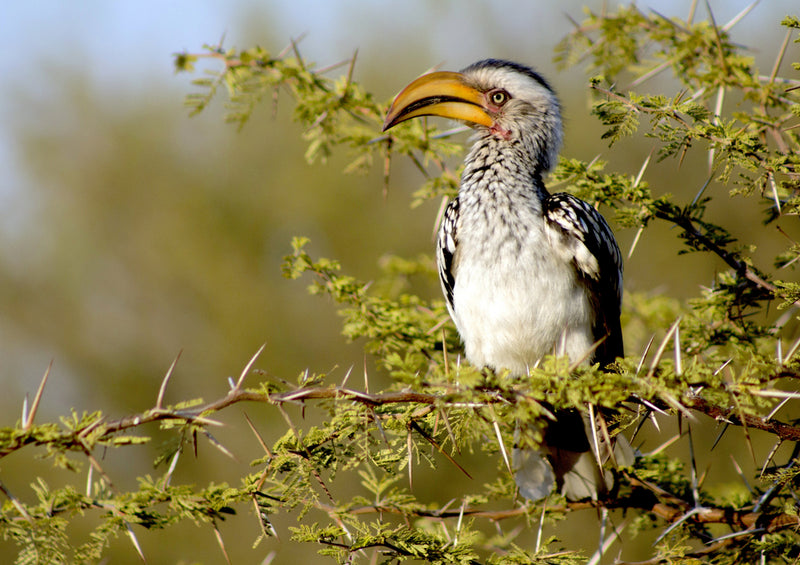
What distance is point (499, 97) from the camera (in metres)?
3.78

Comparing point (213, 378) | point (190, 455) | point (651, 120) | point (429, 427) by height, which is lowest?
point (190, 455)

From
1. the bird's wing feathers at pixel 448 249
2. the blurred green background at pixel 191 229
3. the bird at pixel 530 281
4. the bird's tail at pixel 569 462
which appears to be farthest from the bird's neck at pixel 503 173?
the blurred green background at pixel 191 229

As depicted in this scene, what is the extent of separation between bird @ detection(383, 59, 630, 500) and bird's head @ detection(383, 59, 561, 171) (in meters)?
0.08

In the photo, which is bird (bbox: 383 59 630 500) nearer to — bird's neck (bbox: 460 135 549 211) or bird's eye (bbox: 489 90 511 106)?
bird's neck (bbox: 460 135 549 211)

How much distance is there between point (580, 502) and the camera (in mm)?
2902

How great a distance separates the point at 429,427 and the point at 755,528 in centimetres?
109

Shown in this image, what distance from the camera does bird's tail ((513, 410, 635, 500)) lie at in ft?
9.39

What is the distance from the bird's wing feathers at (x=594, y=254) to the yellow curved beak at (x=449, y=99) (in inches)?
27.0

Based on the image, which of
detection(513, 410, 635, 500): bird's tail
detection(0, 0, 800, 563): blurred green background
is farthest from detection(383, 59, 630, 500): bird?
detection(0, 0, 800, 563): blurred green background

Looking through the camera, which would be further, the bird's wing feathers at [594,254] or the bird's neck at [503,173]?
the bird's neck at [503,173]

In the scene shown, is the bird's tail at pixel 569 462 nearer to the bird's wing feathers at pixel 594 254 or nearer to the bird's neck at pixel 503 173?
the bird's wing feathers at pixel 594 254

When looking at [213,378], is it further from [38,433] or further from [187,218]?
[38,433]

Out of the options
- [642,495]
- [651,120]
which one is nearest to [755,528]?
[642,495]

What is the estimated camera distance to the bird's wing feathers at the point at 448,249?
344 cm
